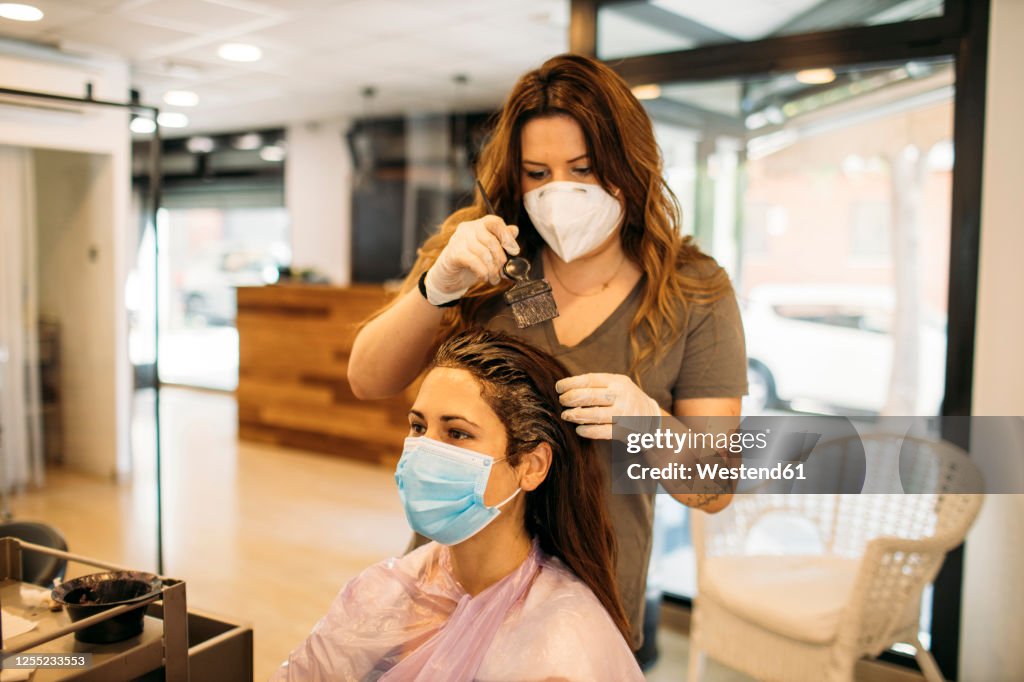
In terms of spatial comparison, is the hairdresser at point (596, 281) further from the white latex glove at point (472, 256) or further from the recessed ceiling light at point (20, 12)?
the recessed ceiling light at point (20, 12)

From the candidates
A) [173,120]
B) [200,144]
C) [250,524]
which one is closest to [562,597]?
[250,524]

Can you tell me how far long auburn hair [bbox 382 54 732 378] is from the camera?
1268 millimetres

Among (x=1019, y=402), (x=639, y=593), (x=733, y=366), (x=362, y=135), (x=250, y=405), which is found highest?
(x=362, y=135)

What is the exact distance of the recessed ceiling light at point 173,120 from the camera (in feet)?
22.9

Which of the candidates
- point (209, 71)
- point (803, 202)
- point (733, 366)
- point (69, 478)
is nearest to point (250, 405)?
point (209, 71)

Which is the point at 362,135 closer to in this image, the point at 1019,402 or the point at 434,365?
the point at 1019,402

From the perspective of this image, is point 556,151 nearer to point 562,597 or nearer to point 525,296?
point 525,296

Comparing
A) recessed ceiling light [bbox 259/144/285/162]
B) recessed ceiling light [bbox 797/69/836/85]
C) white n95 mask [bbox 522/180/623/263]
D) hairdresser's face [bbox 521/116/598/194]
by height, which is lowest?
white n95 mask [bbox 522/180/623/263]

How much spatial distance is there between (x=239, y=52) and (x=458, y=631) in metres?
4.37

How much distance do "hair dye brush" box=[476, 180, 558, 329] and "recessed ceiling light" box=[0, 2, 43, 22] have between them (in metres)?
0.80

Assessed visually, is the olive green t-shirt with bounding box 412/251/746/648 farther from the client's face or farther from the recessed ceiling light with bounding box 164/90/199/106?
the recessed ceiling light with bounding box 164/90/199/106

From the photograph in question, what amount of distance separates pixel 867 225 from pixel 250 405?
15.3 ft

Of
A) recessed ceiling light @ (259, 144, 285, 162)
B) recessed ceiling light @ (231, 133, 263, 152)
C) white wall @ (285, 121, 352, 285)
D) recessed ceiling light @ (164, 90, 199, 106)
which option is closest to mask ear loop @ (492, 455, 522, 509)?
recessed ceiling light @ (164, 90, 199, 106)

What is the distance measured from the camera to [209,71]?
5.27 m
